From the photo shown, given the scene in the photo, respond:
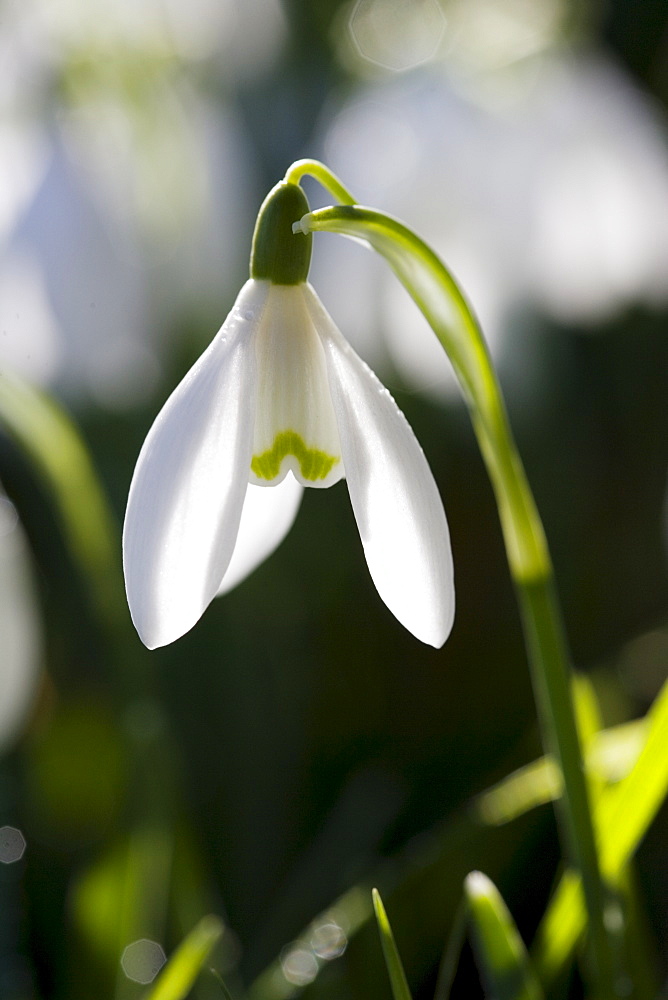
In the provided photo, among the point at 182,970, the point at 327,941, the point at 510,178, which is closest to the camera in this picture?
the point at 182,970

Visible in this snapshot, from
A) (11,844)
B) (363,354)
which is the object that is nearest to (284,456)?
(11,844)

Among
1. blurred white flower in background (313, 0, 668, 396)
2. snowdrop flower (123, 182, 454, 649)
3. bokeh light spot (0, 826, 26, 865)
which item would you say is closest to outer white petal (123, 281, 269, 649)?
snowdrop flower (123, 182, 454, 649)

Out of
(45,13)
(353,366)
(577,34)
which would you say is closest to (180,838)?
(353,366)

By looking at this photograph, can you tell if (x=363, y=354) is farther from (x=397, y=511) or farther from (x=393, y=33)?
(x=397, y=511)

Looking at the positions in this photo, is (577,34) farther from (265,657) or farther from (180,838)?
(180,838)

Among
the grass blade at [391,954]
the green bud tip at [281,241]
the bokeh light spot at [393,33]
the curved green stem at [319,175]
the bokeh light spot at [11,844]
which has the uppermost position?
the bokeh light spot at [393,33]

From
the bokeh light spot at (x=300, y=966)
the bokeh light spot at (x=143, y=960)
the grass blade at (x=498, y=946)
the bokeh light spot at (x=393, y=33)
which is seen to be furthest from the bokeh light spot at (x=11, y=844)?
the bokeh light spot at (x=393, y=33)

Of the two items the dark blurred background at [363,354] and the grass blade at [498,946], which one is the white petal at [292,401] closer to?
the grass blade at [498,946]
